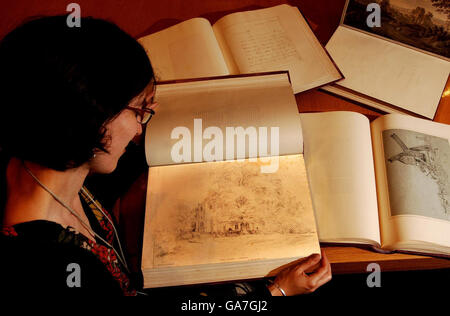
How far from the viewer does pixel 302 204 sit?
61 centimetres

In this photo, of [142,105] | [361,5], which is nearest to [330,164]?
[142,105]

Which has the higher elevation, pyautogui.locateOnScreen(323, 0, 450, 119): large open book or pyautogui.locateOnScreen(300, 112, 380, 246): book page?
pyautogui.locateOnScreen(323, 0, 450, 119): large open book

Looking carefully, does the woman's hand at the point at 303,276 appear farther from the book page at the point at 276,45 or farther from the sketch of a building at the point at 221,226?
the book page at the point at 276,45

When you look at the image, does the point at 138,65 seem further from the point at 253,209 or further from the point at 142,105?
the point at 253,209

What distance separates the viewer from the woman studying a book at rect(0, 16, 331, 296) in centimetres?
43

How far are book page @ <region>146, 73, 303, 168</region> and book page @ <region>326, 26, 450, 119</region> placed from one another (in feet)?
0.81

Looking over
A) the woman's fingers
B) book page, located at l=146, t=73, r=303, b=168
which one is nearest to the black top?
book page, located at l=146, t=73, r=303, b=168

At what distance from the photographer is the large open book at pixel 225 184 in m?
0.57

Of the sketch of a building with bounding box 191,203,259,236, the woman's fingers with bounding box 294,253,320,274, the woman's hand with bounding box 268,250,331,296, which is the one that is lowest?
the woman's hand with bounding box 268,250,331,296

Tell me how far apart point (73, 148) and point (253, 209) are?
351 mm

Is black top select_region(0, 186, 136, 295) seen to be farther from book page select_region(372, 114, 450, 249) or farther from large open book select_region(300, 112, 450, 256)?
book page select_region(372, 114, 450, 249)

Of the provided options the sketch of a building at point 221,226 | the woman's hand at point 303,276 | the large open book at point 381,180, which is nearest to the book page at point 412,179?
the large open book at point 381,180
